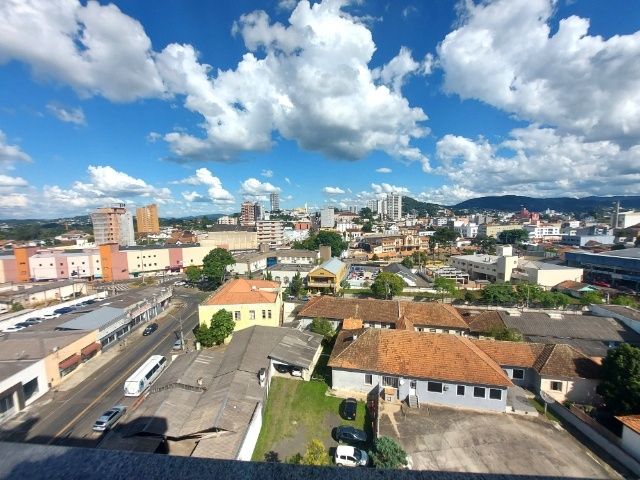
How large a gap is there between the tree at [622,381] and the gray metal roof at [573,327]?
26.0ft

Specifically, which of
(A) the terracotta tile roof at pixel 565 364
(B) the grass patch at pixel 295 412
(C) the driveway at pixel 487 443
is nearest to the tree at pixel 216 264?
(B) the grass patch at pixel 295 412

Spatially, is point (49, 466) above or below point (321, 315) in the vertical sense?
above

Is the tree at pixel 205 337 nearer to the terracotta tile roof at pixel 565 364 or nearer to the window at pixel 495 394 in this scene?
the window at pixel 495 394

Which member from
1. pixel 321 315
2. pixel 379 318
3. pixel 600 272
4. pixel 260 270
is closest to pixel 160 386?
pixel 321 315

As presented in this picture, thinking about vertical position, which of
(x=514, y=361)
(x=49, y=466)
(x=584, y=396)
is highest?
(x=49, y=466)

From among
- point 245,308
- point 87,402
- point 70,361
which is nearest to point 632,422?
point 245,308

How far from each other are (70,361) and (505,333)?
27902mm

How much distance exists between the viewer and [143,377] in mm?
16641

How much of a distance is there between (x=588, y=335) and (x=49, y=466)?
95.0 ft

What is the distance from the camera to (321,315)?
79.4ft

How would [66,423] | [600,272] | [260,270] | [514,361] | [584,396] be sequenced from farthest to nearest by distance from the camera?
[260,270]
[600,272]
[514,361]
[584,396]
[66,423]

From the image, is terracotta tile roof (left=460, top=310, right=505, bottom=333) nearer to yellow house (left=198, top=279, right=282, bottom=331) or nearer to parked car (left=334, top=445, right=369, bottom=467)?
parked car (left=334, top=445, right=369, bottom=467)

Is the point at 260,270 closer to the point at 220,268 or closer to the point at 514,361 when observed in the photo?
the point at 220,268

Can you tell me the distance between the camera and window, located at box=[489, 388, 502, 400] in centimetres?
1450
